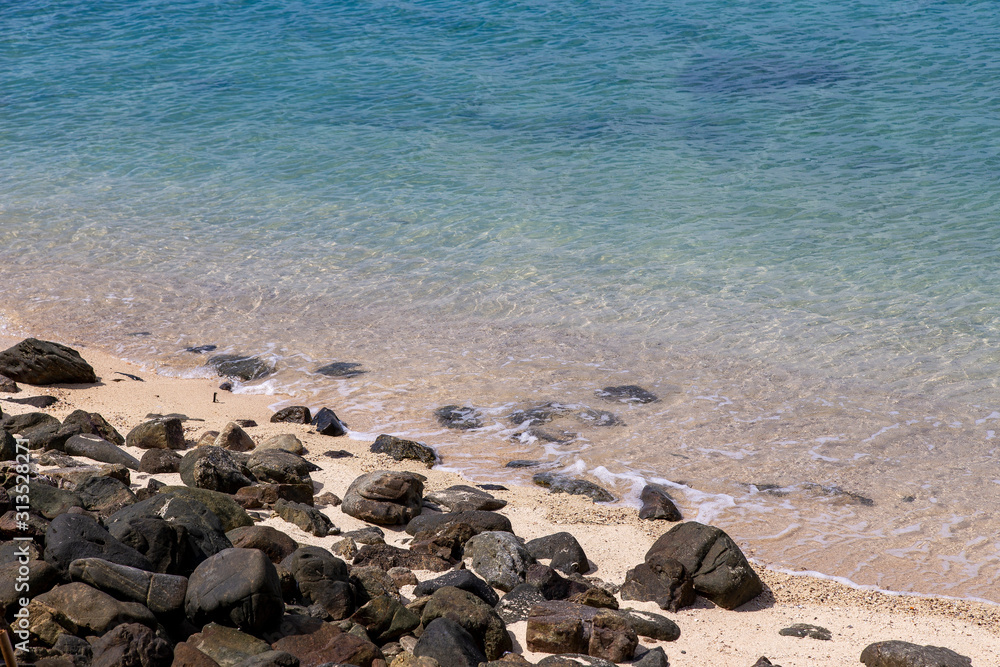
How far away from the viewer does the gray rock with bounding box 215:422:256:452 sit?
223 inches

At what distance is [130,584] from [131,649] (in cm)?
35

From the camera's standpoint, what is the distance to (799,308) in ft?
27.6

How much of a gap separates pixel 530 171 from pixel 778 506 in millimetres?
7894

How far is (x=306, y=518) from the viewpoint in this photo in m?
4.62

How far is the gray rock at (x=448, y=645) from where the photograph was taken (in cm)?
342

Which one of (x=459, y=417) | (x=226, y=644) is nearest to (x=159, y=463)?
(x=226, y=644)

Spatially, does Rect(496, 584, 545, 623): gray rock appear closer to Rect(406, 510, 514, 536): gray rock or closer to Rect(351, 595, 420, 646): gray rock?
Rect(351, 595, 420, 646): gray rock

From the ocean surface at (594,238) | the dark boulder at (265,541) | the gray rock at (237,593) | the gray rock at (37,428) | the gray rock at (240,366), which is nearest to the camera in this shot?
the gray rock at (237,593)

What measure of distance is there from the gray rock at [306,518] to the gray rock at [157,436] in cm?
114

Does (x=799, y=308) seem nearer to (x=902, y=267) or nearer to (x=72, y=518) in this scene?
(x=902, y=267)

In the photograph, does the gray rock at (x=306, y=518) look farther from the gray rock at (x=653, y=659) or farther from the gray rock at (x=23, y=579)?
the gray rock at (x=653, y=659)

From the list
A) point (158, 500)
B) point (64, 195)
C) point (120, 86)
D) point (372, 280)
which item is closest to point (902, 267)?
point (372, 280)

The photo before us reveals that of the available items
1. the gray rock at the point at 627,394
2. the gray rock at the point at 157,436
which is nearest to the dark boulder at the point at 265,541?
the gray rock at the point at 157,436

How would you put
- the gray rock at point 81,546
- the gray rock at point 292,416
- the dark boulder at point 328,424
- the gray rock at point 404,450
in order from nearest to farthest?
the gray rock at point 81,546 < the gray rock at point 404,450 < the dark boulder at point 328,424 < the gray rock at point 292,416
